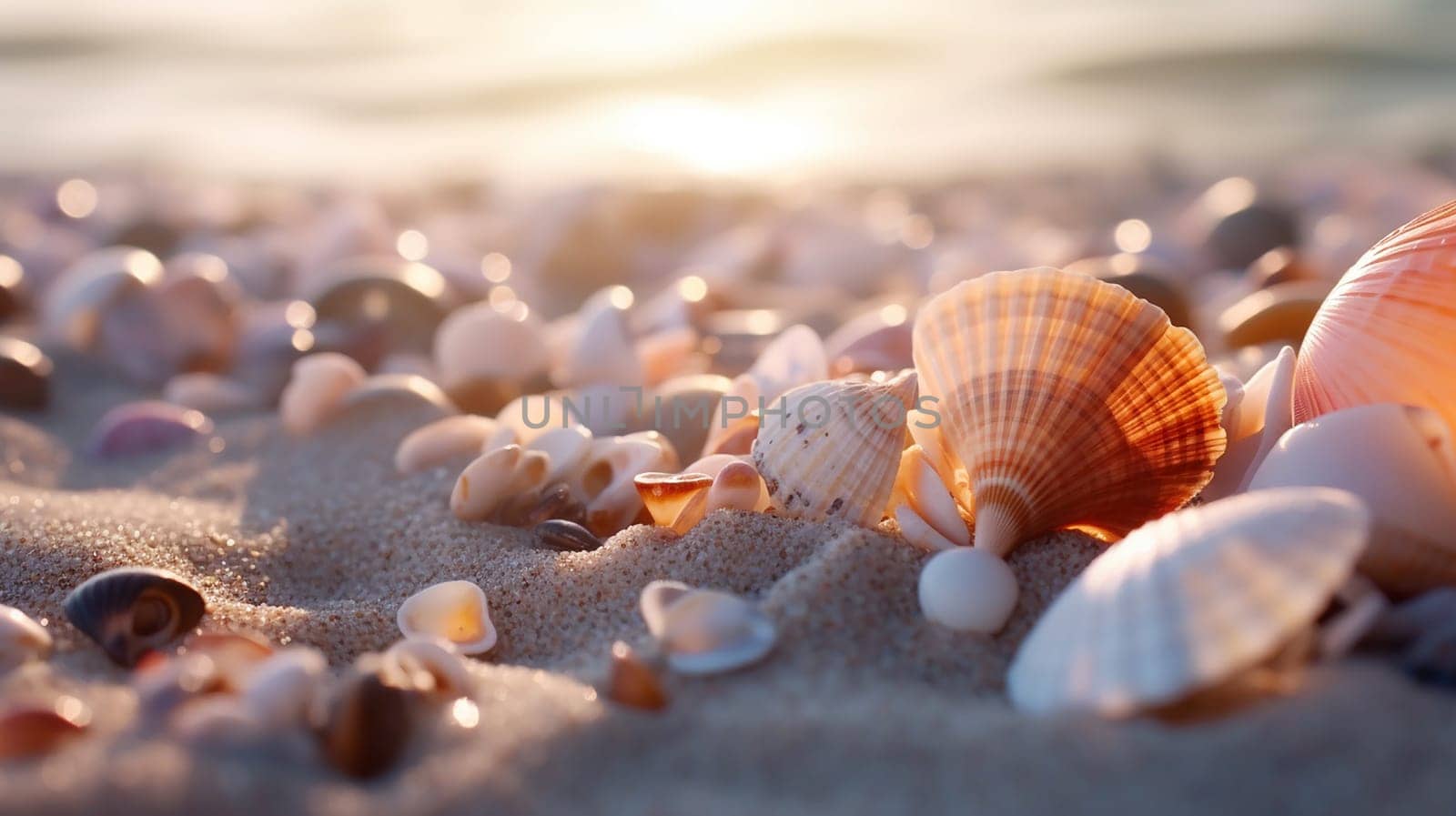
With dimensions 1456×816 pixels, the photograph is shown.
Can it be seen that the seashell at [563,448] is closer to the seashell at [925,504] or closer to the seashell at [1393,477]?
the seashell at [925,504]

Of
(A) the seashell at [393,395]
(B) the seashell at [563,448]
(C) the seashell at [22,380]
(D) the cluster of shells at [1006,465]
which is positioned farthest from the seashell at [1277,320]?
(C) the seashell at [22,380]

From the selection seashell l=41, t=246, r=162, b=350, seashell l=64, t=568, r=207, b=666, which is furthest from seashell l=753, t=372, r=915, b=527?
seashell l=41, t=246, r=162, b=350

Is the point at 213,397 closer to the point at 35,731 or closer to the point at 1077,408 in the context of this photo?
the point at 35,731

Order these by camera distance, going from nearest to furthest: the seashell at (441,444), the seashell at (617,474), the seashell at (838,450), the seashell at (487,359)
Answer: the seashell at (838,450) < the seashell at (617,474) < the seashell at (441,444) < the seashell at (487,359)

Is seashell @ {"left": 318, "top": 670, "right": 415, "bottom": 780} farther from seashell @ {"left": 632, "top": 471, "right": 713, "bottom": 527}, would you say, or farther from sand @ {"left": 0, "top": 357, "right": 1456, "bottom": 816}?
seashell @ {"left": 632, "top": 471, "right": 713, "bottom": 527}

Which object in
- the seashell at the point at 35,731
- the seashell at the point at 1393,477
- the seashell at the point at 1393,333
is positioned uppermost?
the seashell at the point at 1393,333
